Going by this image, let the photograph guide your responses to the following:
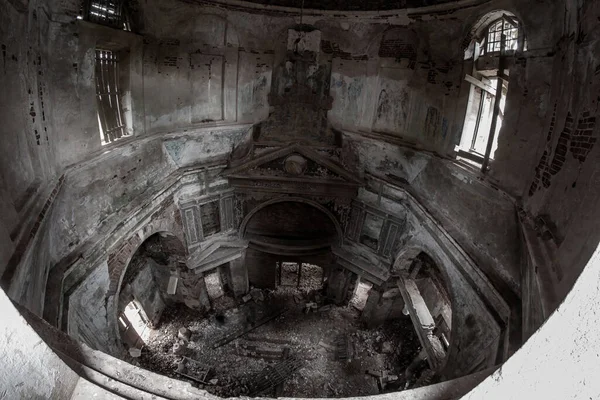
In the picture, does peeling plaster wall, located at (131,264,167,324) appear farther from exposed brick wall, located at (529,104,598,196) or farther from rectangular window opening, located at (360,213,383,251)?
exposed brick wall, located at (529,104,598,196)

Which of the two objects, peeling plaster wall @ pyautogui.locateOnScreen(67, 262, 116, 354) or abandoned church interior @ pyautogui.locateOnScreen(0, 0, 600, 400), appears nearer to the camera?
abandoned church interior @ pyautogui.locateOnScreen(0, 0, 600, 400)

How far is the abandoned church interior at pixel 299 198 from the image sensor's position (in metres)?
3.07

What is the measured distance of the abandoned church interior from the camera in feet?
10.1

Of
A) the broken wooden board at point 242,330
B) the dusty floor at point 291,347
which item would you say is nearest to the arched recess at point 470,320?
the dusty floor at point 291,347

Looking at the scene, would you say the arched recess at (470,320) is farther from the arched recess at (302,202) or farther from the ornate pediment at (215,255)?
the ornate pediment at (215,255)

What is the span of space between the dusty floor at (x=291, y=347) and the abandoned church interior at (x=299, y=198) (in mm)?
63

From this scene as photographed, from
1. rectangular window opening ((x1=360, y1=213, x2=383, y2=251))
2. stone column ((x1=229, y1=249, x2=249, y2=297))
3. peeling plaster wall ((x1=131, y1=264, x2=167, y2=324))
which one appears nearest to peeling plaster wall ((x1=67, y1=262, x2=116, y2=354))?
peeling plaster wall ((x1=131, y1=264, x2=167, y2=324))

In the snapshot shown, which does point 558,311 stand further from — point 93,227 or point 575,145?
point 93,227

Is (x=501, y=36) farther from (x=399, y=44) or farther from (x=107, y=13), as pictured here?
(x=107, y=13)

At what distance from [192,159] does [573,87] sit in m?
8.20

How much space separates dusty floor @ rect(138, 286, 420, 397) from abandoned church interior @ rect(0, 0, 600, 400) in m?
0.06

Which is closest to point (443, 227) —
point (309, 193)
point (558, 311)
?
point (309, 193)

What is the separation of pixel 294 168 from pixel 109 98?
4.71 metres

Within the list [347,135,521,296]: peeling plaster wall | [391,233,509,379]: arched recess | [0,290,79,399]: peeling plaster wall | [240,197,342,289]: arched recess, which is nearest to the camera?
[0,290,79,399]: peeling plaster wall
